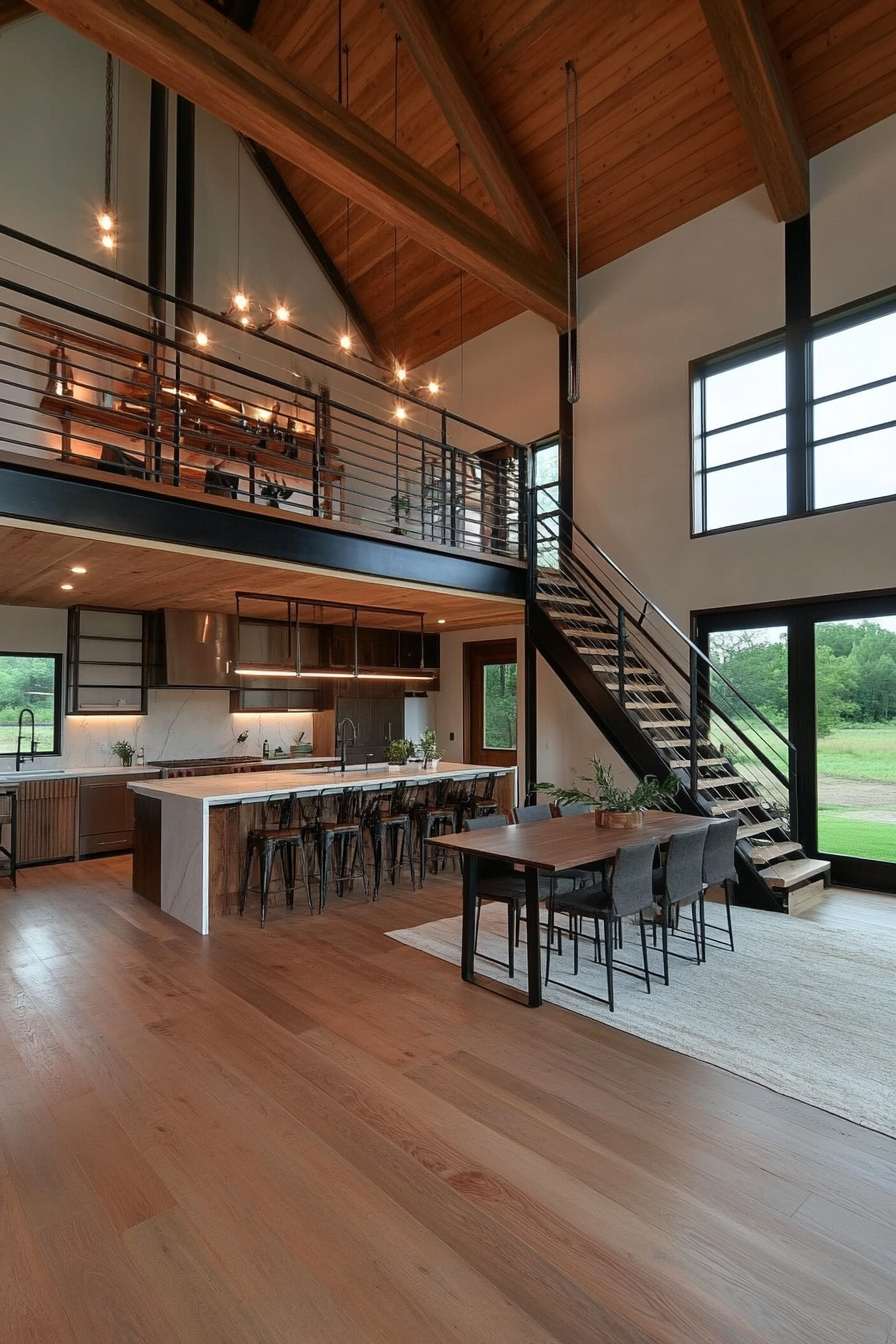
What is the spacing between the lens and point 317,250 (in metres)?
10.0

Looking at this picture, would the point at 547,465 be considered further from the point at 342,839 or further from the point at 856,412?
the point at 342,839

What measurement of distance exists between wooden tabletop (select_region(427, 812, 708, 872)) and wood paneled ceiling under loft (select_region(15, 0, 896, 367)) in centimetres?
544

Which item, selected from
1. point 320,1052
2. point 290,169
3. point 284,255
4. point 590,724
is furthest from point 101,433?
point 320,1052

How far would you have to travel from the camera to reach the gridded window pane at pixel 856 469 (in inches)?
235

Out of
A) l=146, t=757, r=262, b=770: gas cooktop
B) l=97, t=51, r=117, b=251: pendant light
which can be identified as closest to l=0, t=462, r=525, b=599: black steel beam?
l=146, t=757, r=262, b=770: gas cooktop

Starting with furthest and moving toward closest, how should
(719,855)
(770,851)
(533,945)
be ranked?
(770,851)
(719,855)
(533,945)

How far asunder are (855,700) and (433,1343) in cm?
580

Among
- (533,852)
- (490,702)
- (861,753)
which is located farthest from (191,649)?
(861,753)

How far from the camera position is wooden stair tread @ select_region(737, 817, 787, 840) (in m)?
5.67

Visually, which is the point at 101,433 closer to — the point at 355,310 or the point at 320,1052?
the point at 355,310

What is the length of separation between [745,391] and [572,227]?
294cm

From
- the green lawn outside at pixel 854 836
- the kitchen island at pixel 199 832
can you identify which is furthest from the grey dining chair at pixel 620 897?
the green lawn outside at pixel 854 836

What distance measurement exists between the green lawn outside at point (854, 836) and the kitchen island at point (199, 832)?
149 inches

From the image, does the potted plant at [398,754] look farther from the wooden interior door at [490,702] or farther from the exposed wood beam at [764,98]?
the exposed wood beam at [764,98]
